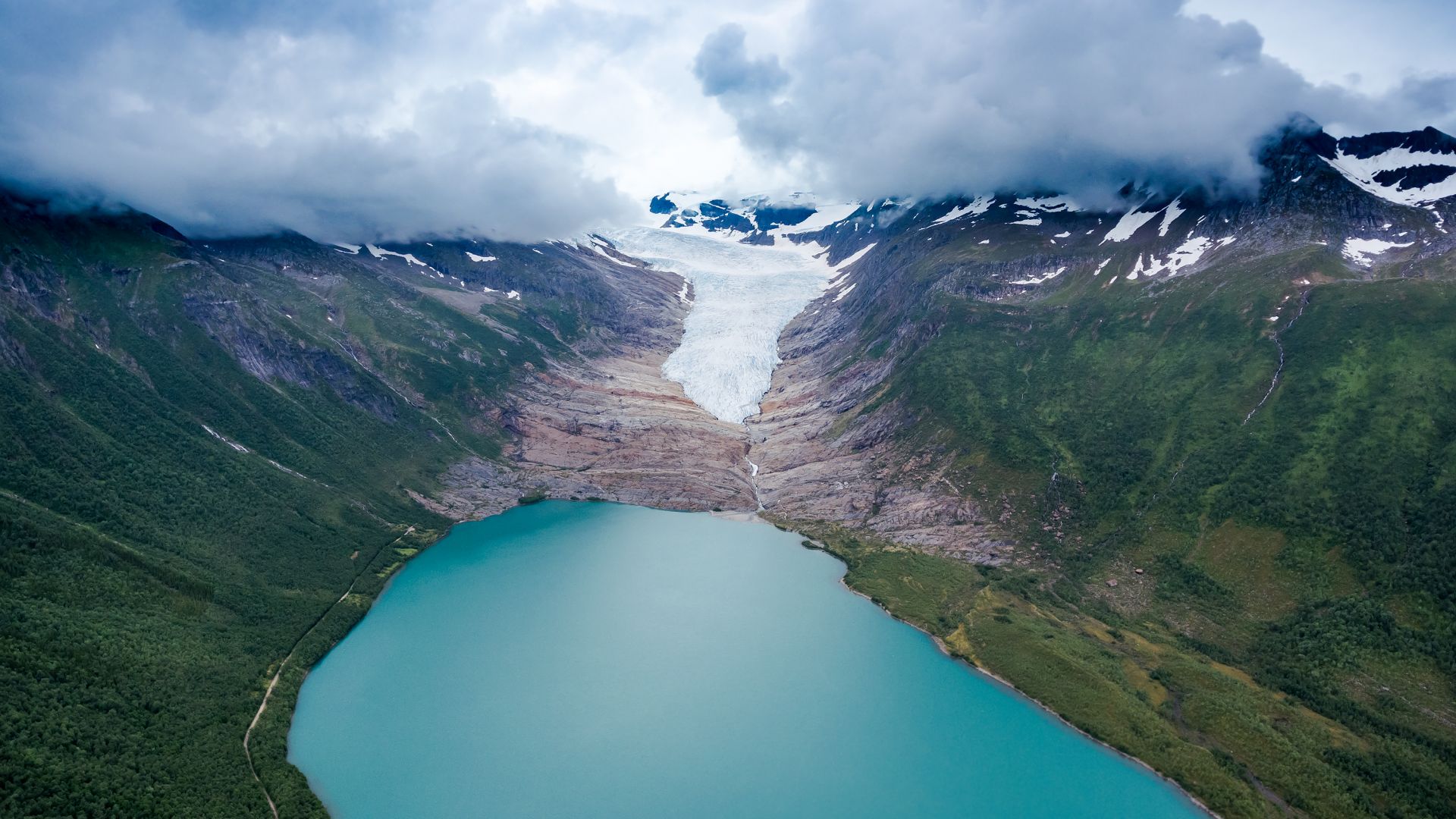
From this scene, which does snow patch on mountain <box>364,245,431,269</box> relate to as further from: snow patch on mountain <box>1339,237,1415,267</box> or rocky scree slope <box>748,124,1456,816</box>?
snow patch on mountain <box>1339,237,1415,267</box>

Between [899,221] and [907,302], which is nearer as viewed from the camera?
[907,302]

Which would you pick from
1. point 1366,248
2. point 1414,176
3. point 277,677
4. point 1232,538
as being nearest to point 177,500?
point 277,677

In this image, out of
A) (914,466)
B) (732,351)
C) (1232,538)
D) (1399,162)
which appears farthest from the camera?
(732,351)

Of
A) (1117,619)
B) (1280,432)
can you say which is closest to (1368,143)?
(1280,432)

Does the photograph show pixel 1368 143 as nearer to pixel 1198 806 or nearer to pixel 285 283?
pixel 1198 806

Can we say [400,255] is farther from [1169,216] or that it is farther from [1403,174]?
[1403,174]

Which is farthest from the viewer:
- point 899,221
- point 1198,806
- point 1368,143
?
point 899,221

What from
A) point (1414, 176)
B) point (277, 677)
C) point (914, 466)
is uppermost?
point (1414, 176)

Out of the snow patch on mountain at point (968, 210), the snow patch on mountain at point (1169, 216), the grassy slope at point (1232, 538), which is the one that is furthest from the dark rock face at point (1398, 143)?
the snow patch on mountain at point (968, 210)
